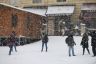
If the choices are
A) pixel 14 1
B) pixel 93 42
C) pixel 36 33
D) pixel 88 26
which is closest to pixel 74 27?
pixel 88 26

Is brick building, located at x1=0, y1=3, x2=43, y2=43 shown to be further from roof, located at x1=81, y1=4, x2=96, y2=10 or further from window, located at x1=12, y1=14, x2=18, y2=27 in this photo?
roof, located at x1=81, y1=4, x2=96, y2=10

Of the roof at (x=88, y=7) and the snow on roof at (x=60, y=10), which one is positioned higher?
the roof at (x=88, y=7)

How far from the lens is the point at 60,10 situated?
136 ft

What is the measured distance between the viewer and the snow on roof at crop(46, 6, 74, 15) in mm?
40688

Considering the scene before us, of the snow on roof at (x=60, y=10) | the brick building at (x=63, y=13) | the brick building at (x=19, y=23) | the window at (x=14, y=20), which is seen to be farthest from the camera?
the brick building at (x=63, y=13)

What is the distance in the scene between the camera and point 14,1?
44656 mm

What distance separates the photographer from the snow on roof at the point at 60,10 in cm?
4069

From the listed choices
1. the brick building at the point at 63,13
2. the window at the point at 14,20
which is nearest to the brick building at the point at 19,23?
the window at the point at 14,20

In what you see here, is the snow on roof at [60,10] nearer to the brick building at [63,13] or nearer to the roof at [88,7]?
the brick building at [63,13]

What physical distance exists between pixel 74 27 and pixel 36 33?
5145 mm

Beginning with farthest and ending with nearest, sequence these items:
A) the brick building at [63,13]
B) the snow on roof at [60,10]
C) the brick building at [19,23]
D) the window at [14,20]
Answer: the brick building at [63,13] < the snow on roof at [60,10] < the window at [14,20] < the brick building at [19,23]

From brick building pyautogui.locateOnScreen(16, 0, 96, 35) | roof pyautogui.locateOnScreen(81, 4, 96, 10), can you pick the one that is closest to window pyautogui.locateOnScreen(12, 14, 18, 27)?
brick building pyautogui.locateOnScreen(16, 0, 96, 35)

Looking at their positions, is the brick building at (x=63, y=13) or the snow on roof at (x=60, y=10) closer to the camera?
the snow on roof at (x=60, y=10)

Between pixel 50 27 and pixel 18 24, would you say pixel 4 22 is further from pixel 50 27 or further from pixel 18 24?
pixel 50 27
